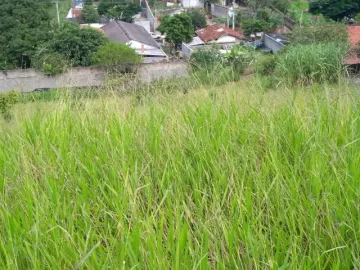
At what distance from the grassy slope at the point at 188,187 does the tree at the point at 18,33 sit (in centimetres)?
1201

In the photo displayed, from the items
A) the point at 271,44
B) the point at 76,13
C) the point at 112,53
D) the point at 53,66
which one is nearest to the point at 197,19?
the point at 271,44

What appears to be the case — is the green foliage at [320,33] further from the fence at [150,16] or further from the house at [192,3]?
the house at [192,3]

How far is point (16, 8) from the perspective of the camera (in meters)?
13.1

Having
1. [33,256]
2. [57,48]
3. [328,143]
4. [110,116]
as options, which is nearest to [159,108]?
[110,116]

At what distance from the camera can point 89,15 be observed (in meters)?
22.0

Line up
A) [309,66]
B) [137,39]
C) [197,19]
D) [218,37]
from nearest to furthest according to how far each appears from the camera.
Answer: [309,66] → [137,39] → [218,37] → [197,19]

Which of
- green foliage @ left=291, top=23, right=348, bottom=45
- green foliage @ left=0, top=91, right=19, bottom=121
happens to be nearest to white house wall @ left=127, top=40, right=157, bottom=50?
green foliage @ left=291, top=23, right=348, bottom=45

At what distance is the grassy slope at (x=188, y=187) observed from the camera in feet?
3.23

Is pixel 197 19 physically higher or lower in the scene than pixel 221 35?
higher

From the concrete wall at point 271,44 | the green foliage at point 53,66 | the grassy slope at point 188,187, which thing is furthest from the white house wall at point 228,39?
the grassy slope at point 188,187

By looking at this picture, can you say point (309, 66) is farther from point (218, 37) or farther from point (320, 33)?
point (218, 37)

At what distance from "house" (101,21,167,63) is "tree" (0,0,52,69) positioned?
299cm

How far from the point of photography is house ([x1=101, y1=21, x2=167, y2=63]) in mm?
15806

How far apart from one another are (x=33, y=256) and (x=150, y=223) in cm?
24
